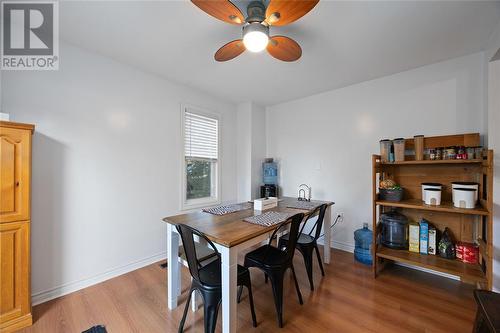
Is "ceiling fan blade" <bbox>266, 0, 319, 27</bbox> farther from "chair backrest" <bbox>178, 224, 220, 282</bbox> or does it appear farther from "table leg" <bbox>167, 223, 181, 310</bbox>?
"table leg" <bbox>167, 223, 181, 310</bbox>

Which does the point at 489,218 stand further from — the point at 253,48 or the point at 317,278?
the point at 253,48

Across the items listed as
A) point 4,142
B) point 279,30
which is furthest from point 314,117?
point 4,142

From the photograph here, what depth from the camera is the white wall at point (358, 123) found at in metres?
2.30

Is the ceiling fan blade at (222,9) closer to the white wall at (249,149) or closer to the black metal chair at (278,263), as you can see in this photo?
the black metal chair at (278,263)

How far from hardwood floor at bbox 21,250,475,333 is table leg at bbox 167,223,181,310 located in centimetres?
12

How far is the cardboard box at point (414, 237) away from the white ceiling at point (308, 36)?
1870 millimetres

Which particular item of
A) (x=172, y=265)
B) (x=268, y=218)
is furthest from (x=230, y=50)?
(x=172, y=265)

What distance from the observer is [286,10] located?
1.30m

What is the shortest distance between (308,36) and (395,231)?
233 cm

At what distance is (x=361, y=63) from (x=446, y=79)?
961 millimetres

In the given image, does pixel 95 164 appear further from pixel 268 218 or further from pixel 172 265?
pixel 268 218

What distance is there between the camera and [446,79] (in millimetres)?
2361

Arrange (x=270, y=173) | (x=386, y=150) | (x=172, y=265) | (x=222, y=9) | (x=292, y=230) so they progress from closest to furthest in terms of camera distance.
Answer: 1. (x=222, y=9)
2. (x=292, y=230)
3. (x=172, y=265)
4. (x=386, y=150)
5. (x=270, y=173)

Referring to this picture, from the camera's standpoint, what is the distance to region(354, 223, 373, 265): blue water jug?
2.66 metres
